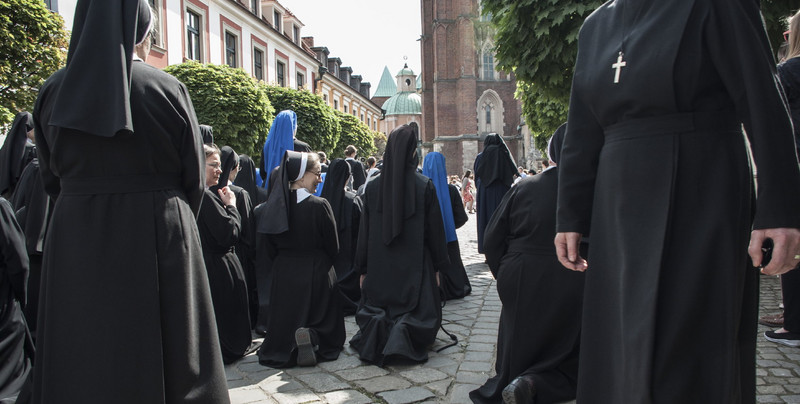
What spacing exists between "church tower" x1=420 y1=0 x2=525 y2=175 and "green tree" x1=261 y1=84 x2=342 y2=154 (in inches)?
1141

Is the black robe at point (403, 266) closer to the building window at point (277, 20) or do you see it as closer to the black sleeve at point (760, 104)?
the black sleeve at point (760, 104)

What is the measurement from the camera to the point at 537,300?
409cm

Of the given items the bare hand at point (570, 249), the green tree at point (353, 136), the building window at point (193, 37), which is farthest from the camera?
the green tree at point (353, 136)

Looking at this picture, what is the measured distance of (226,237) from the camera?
5.09m

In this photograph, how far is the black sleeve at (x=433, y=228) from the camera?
5.54 metres

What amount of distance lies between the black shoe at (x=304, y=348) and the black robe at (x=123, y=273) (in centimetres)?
217

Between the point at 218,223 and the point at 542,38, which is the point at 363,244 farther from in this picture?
the point at 542,38

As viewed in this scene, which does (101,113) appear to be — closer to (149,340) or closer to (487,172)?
(149,340)

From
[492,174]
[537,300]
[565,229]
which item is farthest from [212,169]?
[492,174]

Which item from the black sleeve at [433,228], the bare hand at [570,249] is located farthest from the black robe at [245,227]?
the bare hand at [570,249]

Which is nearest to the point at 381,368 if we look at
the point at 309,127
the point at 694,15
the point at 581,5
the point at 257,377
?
the point at 257,377

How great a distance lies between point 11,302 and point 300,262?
2272 millimetres

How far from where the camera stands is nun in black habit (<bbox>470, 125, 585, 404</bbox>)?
397 centimetres

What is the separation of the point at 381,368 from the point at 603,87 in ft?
11.0
